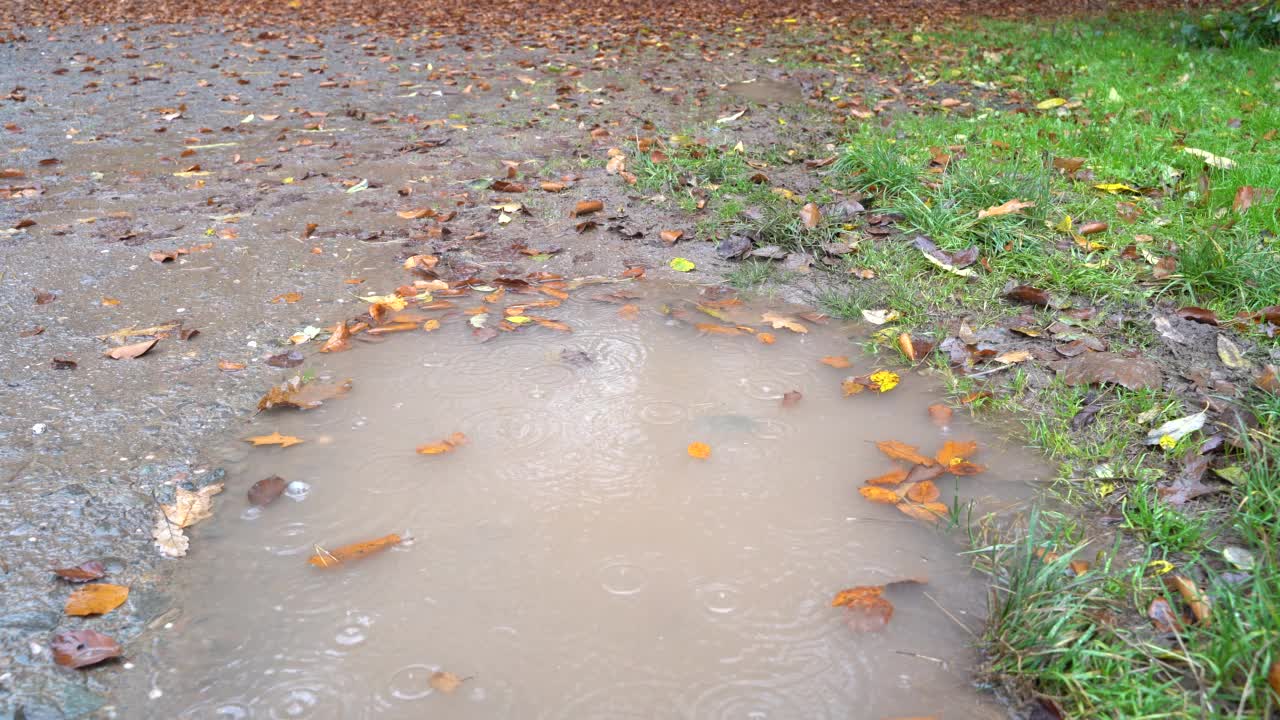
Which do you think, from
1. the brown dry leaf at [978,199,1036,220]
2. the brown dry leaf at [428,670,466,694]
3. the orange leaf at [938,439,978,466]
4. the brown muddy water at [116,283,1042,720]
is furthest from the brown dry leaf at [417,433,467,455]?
the brown dry leaf at [978,199,1036,220]

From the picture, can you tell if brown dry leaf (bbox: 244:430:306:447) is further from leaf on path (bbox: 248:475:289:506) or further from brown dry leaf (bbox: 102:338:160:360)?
brown dry leaf (bbox: 102:338:160:360)

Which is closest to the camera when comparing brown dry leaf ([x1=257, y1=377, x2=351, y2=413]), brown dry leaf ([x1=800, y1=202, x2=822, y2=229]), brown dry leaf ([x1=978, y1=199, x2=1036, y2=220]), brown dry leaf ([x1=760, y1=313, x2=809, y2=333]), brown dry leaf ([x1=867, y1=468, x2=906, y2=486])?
brown dry leaf ([x1=867, y1=468, x2=906, y2=486])

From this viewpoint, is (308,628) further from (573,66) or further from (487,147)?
(573,66)

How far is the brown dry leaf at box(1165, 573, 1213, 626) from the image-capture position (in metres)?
1.66

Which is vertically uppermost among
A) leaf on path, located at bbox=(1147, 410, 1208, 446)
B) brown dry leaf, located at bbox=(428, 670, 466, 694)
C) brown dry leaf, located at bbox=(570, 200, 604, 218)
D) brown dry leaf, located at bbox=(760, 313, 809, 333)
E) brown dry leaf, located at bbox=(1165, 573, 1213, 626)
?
leaf on path, located at bbox=(1147, 410, 1208, 446)

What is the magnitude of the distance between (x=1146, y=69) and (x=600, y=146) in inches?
161

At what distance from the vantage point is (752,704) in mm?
1629

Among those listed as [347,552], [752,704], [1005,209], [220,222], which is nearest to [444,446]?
[347,552]

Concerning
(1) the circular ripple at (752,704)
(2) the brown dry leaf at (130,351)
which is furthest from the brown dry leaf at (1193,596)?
(2) the brown dry leaf at (130,351)

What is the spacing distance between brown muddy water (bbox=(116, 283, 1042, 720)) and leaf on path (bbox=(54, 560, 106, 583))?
0.17 m

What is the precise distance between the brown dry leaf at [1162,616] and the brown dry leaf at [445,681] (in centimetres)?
136

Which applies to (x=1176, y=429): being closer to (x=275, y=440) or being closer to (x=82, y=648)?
(x=275, y=440)

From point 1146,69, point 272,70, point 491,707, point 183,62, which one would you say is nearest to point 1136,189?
point 1146,69

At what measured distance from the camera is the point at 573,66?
7391 mm
